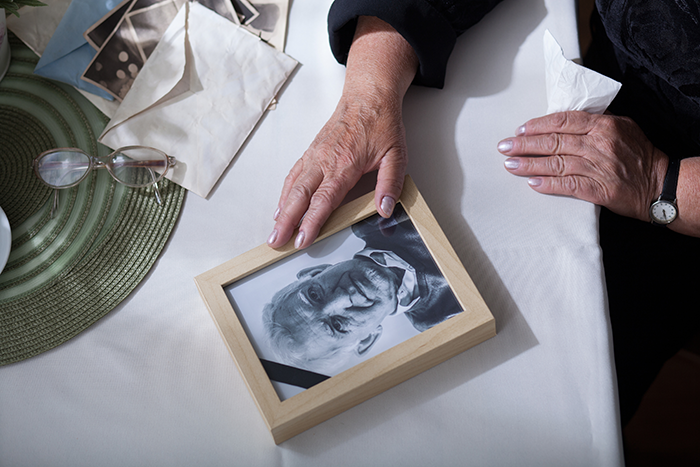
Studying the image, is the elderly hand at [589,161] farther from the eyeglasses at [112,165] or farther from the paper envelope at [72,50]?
the paper envelope at [72,50]

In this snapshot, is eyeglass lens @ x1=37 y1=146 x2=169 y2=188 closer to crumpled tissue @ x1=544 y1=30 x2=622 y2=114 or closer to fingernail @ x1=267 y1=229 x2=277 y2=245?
fingernail @ x1=267 y1=229 x2=277 y2=245

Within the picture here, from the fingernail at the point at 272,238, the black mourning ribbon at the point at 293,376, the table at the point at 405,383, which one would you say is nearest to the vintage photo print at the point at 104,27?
the table at the point at 405,383

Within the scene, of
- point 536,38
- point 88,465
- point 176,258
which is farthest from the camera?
point 536,38

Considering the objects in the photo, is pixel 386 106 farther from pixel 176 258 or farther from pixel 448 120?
pixel 176 258

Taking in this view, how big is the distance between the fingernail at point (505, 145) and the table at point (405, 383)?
2 centimetres

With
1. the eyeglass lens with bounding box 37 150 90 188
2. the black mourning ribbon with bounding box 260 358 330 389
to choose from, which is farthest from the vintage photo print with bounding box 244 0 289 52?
the black mourning ribbon with bounding box 260 358 330 389

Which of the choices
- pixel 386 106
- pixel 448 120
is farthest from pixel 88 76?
pixel 448 120

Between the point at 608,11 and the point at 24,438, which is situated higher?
the point at 608,11

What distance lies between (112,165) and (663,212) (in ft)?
2.91

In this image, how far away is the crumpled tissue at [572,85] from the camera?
66 centimetres

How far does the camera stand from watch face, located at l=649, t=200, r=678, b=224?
2.37 ft

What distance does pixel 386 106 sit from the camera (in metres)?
0.73

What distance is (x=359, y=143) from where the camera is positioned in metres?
0.70

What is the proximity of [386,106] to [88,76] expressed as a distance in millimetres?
494
